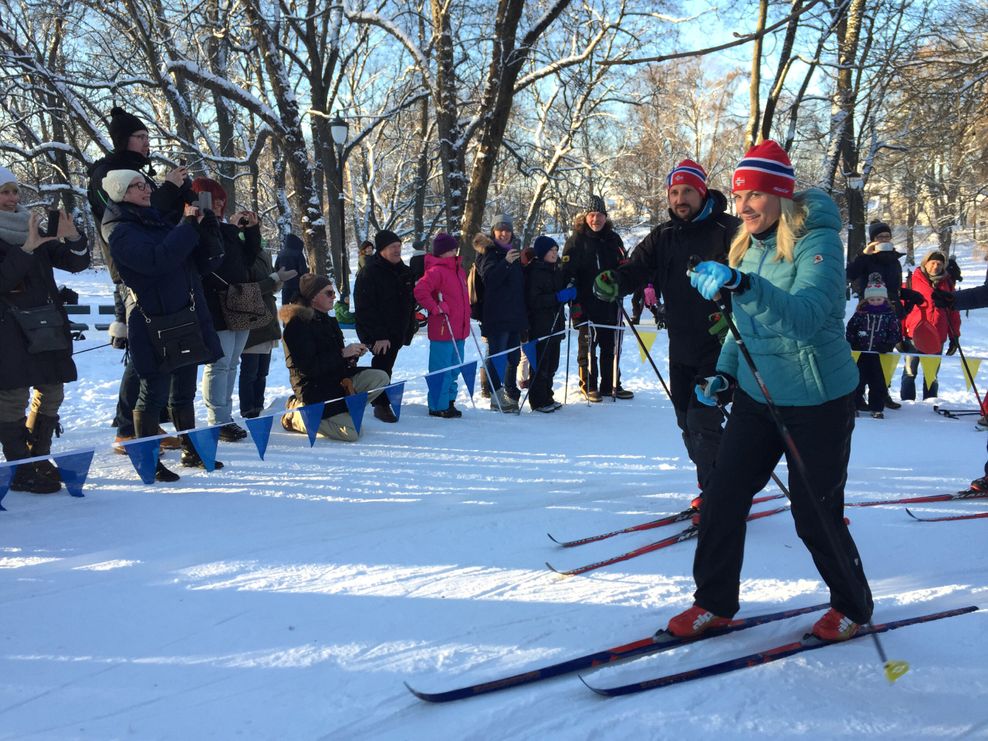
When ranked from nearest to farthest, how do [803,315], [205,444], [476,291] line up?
1. [803,315]
2. [205,444]
3. [476,291]

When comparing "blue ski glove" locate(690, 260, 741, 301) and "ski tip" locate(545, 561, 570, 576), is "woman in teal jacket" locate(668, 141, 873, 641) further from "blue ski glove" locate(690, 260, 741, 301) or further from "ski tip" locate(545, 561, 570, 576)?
"ski tip" locate(545, 561, 570, 576)

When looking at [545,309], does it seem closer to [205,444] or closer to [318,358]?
[318,358]

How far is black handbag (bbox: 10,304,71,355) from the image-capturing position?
14.3 ft

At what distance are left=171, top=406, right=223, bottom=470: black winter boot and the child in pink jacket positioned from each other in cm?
246

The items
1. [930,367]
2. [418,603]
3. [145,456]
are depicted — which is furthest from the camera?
[930,367]

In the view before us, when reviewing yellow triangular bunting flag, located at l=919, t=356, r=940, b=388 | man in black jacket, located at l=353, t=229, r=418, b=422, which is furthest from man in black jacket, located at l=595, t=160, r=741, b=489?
yellow triangular bunting flag, located at l=919, t=356, r=940, b=388

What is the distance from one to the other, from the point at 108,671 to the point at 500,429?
4.47 meters

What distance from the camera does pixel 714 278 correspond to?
2533mm

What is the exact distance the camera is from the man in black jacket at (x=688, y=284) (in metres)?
4.05

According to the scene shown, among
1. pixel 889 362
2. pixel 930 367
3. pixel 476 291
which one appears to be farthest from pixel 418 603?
pixel 930 367

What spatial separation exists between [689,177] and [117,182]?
341 centimetres

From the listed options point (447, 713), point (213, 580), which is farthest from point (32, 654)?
point (447, 713)

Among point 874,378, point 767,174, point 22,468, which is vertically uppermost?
point 767,174

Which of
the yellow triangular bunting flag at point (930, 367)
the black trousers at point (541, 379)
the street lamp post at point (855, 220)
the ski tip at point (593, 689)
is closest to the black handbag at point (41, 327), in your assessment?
the ski tip at point (593, 689)
